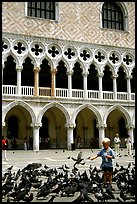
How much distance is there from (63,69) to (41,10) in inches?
176

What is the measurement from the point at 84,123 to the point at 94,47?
19.4 ft

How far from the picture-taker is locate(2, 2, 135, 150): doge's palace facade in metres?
18.5

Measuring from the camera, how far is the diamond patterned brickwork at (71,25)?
61.8ft

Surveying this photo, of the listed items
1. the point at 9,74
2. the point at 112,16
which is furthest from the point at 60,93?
the point at 112,16

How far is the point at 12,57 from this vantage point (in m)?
18.8

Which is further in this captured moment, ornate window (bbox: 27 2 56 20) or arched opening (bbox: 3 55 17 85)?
arched opening (bbox: 3 55 17 85)

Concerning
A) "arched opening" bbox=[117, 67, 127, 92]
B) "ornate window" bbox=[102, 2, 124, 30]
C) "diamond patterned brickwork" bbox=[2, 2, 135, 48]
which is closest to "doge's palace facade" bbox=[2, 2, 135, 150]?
"diamond patterned brickwork" bbox=[2, 2, 135, 48]

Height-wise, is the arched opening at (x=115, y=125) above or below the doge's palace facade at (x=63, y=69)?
below

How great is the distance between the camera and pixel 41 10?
20.1 metres

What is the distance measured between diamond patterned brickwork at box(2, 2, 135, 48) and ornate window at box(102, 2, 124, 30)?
1.98 ft

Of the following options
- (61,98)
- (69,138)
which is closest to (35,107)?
(61,98)

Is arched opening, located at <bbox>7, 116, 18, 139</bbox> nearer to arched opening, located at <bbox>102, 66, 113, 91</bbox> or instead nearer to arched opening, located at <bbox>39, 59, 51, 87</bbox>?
arched opening, located at <bbox>39, 59, 51, 87</bbox>

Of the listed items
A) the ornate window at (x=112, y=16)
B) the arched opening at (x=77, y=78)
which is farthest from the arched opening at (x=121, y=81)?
the ornate window at (x=112, y=16)

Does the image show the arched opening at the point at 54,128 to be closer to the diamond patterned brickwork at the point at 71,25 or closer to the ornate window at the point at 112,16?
the diamond patterned brickwork at the point at 71,25
